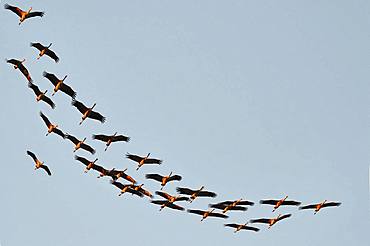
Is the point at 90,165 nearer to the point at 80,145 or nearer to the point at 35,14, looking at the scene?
the point at 80,145

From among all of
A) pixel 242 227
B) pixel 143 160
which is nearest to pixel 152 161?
pixel 143 160

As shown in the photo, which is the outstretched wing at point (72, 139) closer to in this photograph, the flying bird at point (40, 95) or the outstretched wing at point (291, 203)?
the flying bird at point (40, 95)

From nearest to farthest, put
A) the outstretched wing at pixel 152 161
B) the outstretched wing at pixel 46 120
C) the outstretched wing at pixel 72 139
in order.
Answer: the outstretched wing at pixel 46 120 < the outstretched wing at pixel 72 139 < the outstretched wing at pixel 152 161

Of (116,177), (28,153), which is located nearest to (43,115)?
(28,153)

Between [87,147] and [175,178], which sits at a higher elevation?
[175,178]

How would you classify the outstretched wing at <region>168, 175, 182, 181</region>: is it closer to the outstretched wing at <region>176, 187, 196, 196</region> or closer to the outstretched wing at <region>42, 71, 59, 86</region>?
the outstretched wing at <region>176, 187, 196, 196</region>

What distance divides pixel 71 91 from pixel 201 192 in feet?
71.9

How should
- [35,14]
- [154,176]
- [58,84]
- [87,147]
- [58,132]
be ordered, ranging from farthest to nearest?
[154,176] → [87,147] → [58,132] → [58,84] → [35,14]

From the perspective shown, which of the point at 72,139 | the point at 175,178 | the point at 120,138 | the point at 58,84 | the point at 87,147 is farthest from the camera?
the point at 87,147

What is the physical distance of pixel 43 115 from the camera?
116125 mm

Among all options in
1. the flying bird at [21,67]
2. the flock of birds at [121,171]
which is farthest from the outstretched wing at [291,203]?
the flying bird at [21,67]

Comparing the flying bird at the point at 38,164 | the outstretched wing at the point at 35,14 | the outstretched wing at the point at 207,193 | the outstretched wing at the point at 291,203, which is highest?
the outstretched wing at the point at 291,203

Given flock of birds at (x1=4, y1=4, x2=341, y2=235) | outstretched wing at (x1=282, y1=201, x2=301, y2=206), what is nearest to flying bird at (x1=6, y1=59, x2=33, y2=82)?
flock of birds at (x1=4, y1=4, x2=341, y2=235)

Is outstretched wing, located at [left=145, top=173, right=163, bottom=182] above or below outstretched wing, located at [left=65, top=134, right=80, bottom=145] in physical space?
above
